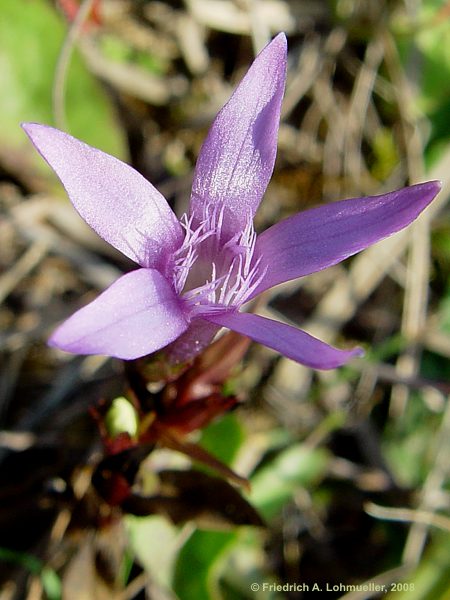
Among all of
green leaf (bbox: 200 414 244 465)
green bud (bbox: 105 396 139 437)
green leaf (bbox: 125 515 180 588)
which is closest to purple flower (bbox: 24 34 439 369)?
green bud (bbox: 105 396 139 437)

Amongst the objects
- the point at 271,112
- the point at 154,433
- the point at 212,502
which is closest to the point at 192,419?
the point at 154,433

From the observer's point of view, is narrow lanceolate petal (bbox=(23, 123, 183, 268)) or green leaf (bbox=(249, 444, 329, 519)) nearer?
narrow lanceolate petal (bbox=(23, 123, 183, 268))

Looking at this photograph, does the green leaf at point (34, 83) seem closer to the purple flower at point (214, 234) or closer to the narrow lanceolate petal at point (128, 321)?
the purple flower at point (214, 234)

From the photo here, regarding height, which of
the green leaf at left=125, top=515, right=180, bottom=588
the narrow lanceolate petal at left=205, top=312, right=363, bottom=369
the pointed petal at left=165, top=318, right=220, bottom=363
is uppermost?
the narrow lanceolate petal at left=205, top=312, right=363, bottom=369

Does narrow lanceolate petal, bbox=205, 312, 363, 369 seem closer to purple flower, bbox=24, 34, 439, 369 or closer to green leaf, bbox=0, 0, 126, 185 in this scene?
purple flower, bbox=24, 34, 439, 369

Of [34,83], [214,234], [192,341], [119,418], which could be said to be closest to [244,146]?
[214,234]

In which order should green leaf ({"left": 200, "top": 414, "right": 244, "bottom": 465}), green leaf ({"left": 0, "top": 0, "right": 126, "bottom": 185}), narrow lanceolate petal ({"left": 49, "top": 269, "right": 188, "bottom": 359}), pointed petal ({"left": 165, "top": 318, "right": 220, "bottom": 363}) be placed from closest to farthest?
narrow lanceolate petal ({"left": 49, "top": 269, "right": 188, "bottom": 359}), pointed petal ({"left": 165, "top": 318, "right": 220, "bottom": 363}), green leaf ({"left": 200, "top": 414, "right": 244, "bottom": 465}), green leaf ({"left": 0, "top": 0, "right": 126, "bottom": 185})

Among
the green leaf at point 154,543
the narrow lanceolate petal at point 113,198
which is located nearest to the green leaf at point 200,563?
the green leaf at point 154,543

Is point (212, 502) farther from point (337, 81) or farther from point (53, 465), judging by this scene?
point (337, 81)
